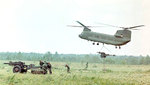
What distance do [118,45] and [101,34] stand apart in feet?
6.84

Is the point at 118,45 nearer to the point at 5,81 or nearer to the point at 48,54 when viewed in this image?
the point at 5,81

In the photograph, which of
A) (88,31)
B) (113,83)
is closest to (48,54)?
(88,31)

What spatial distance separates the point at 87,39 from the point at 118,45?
3.41m

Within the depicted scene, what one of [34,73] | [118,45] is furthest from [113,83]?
[34,73]

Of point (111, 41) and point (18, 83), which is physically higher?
point (111, 41)

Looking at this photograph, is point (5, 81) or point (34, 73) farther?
point (34, 73)

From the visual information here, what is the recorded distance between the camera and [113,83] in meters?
29.2

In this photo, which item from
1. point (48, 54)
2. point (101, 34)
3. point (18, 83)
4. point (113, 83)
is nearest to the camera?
point (18, 83)

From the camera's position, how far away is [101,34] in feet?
118

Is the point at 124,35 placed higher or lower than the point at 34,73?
higher

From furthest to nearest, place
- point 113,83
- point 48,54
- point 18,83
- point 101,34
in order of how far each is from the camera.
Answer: point 48,54 → point 101,34 → point 113,83 → point 18,83

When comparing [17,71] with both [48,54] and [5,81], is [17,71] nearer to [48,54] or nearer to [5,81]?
[5,81]

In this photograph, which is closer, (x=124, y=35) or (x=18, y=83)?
(x=18, y=83)

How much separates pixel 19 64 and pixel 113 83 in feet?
37.7
